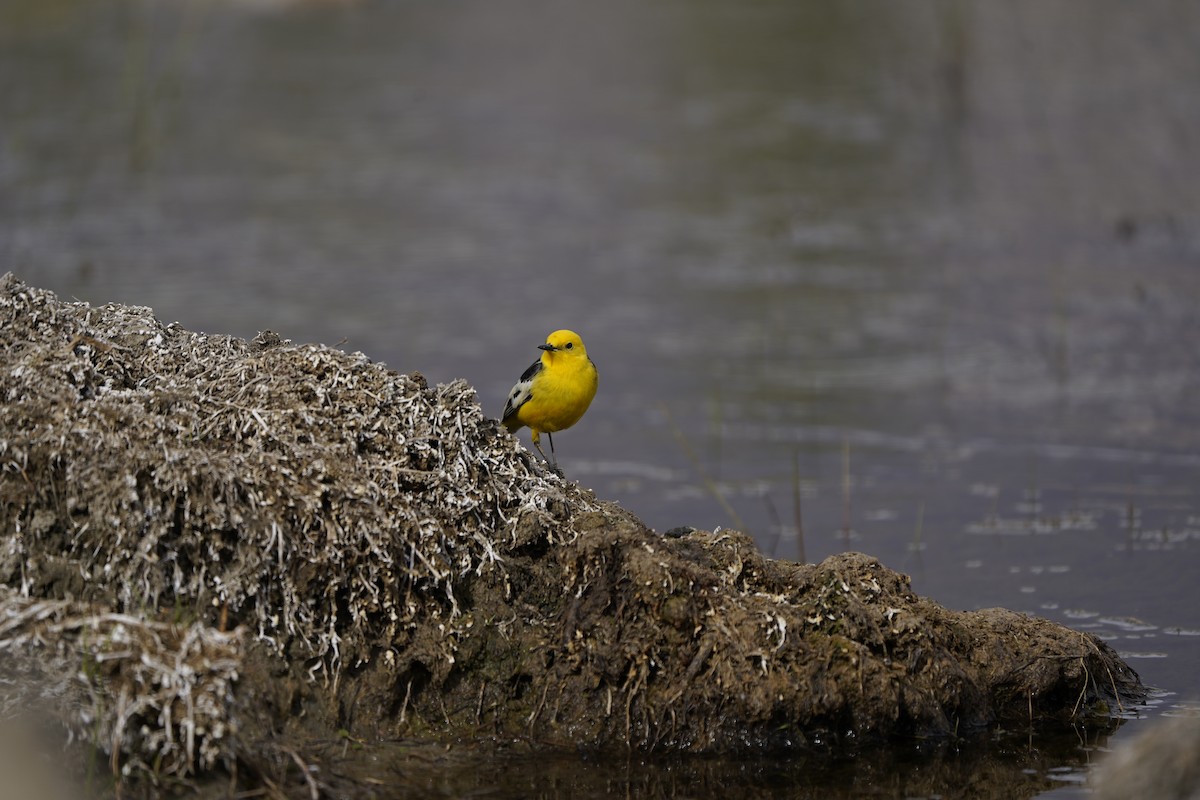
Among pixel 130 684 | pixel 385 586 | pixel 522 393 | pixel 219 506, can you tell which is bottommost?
pixel 130 684

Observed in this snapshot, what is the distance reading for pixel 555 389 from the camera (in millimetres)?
7078

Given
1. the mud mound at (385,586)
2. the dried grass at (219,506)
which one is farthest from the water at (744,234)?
the dried grass at (219,506)

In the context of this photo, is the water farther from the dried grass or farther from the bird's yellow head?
the bird's yellow head

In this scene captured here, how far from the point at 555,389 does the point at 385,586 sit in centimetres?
209

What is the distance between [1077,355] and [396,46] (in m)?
14.2

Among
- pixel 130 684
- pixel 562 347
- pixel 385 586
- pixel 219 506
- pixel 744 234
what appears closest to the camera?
pixel 130 684

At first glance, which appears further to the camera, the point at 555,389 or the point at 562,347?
the point at 562,347

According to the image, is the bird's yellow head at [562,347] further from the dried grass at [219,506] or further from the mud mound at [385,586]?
the dried grass at [219,506]

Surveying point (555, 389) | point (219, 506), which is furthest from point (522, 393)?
point (219, 506)

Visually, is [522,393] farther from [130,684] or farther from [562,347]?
[130,684]

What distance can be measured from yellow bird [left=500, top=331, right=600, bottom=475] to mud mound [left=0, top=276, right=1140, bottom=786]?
119cm

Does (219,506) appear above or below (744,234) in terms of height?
below

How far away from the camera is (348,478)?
17.0ft

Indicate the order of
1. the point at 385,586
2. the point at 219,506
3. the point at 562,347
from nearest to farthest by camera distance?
1. the point at 219,506
2. the point at 385,586
3. the point at 562,347
